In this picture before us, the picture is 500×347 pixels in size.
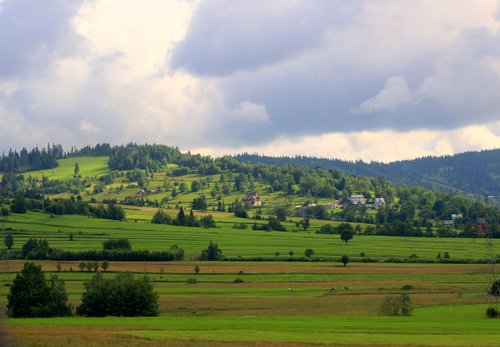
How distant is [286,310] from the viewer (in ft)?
269

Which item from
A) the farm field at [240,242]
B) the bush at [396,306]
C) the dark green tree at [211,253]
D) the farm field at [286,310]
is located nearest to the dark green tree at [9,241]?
the farm field at [240,242]

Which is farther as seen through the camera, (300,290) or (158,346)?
(300,290)

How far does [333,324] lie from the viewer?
211ft

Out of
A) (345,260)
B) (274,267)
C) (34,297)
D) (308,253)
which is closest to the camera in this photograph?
(34,297)

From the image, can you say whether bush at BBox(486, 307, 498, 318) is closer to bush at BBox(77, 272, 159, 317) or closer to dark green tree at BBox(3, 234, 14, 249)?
bush at BBox(77, 272, 159, 317)

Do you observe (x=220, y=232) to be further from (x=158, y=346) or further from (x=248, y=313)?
(x=158, y=346)

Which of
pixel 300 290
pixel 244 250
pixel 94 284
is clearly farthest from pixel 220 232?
pixel 94 284

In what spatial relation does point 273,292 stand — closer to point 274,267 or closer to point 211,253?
point 274,267

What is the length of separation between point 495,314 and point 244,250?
286 feet

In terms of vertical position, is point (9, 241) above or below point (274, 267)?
above

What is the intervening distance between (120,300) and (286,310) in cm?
1787

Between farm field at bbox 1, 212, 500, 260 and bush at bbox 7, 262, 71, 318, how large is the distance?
64427 mm

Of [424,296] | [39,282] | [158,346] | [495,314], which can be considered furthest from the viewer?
[424,296]

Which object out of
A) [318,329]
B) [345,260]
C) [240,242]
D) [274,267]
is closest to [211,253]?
[274,267]
